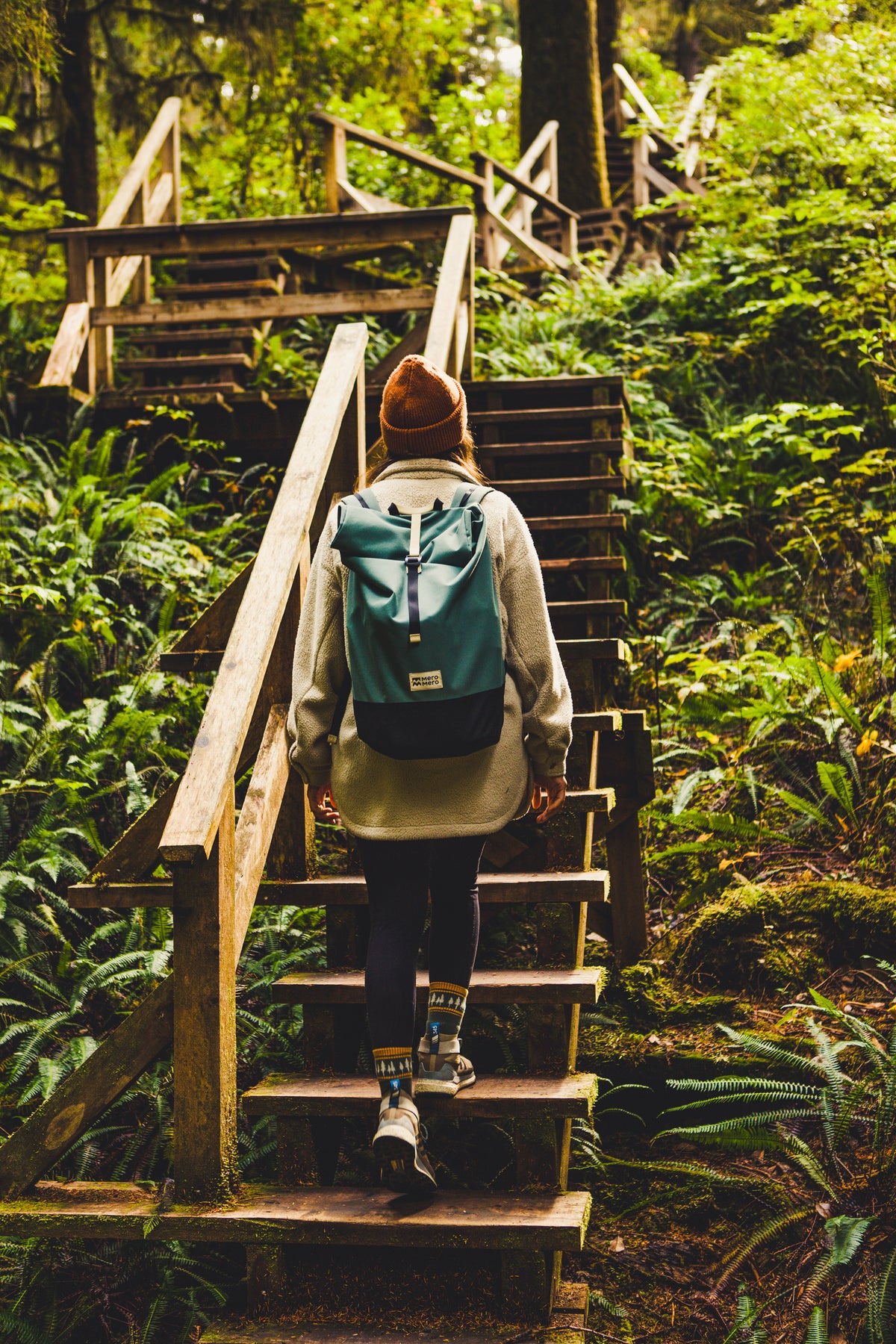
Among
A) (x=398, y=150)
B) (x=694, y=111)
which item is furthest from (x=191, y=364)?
(x=694, y=111)

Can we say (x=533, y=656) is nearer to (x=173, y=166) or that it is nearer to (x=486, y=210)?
(x=173, y=166)

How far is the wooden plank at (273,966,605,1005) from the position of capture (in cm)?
307

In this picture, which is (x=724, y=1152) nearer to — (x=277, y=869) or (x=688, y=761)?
(x=277, y=869)

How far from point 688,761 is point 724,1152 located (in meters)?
2.32

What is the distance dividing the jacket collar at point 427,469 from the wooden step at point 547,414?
131 inches

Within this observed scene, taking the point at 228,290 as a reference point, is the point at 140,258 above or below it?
above

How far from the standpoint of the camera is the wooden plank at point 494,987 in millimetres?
3070

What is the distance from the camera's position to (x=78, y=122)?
10.8 m

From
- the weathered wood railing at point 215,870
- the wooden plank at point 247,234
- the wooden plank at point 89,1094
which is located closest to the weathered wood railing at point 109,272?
the wooden plank at point 247,234

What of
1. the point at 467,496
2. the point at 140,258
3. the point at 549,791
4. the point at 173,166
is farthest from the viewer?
the point at 173,166

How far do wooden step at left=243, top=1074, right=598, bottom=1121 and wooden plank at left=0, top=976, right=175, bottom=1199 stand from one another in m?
0.31

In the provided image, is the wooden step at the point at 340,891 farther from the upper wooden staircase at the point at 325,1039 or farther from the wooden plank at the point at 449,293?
the wooden plank at the point at 449,293

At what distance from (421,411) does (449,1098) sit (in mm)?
1734

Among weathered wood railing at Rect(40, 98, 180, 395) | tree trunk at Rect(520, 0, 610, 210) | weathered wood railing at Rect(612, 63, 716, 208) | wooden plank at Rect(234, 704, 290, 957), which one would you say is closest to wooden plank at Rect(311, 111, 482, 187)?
weathered wood railing at Rect(40, 98, 180, 395)
